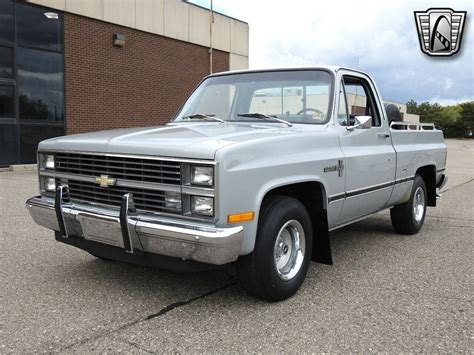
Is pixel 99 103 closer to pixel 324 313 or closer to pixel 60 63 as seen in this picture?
pixel 60 63

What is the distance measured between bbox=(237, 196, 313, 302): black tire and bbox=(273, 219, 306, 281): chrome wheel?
7 cm

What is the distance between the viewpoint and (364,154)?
4.91m

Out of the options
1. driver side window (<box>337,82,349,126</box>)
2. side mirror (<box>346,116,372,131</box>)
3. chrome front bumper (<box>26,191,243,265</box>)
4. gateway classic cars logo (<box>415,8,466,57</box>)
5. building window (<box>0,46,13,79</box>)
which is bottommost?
chrome front bumper (<box>26,191,243,265</box>)

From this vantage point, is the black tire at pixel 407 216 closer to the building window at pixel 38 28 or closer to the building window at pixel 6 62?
the building window at pixel 6 62

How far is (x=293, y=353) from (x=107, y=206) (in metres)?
1.74

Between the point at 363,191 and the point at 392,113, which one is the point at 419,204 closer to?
the point at 392,113

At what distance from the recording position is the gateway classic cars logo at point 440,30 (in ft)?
39.1

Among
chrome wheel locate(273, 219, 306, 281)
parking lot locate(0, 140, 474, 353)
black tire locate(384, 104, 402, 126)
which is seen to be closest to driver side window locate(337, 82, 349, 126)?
chrome wheel locate(273, 219, 306, 281)

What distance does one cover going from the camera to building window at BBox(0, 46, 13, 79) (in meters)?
12.9

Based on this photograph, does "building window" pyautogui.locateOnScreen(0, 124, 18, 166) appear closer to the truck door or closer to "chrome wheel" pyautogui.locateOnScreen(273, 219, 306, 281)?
the truck door

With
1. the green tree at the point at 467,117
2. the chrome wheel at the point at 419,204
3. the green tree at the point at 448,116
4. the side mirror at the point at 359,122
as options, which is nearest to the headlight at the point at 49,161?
the side mirror at the point at 359,122

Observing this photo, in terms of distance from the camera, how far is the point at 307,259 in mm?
4102

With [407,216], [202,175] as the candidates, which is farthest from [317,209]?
[407,216]

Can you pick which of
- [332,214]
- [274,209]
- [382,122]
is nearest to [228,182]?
[274,209]
